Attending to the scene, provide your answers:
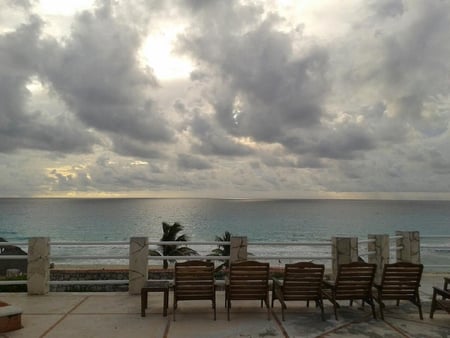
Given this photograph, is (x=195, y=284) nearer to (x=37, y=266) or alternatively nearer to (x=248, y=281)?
(x=248, y=281)

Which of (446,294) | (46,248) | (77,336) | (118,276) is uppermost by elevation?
(46,248)

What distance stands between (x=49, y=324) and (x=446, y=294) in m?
6.77

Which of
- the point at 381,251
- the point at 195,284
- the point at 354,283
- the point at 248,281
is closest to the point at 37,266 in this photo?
the point at 195,284

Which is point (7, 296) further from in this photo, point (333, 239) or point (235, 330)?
point (333, 239)

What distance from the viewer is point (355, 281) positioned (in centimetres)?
705

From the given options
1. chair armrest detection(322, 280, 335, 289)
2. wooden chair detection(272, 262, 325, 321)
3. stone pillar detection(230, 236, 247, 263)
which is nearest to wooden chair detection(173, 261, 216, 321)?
wooden chair detection(272, 262, 325, 321)

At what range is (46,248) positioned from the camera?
8.61m

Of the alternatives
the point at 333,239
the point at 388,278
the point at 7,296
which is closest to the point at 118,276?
the point at 7,296

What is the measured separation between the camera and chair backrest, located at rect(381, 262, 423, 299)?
7188 mm

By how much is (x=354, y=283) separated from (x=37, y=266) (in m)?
6.69

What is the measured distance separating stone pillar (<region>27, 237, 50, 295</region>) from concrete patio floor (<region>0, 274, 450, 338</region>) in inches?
12.6

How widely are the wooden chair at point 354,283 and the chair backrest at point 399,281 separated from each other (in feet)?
1.17

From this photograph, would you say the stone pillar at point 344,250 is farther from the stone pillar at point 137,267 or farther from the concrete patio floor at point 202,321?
the stone pillar at point 137,267

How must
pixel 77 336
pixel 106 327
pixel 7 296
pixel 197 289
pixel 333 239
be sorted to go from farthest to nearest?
pixel 333 239
pixel 7 296
pixel 197 289
pixel 106 327
pixel 77 336
